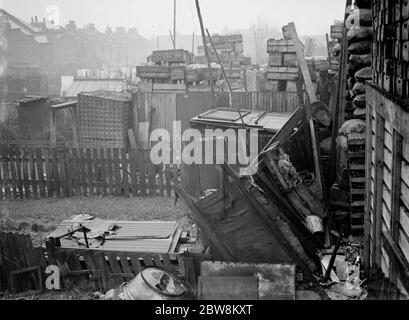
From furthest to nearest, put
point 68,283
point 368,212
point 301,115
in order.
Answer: point 301,115
point 68,283
point 368,212

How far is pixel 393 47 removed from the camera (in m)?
3.92

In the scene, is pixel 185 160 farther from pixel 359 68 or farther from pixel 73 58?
pixel 73 58

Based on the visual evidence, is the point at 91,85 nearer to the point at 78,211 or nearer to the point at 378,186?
the point at 78,211

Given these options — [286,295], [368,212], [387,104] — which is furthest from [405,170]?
[286,295]

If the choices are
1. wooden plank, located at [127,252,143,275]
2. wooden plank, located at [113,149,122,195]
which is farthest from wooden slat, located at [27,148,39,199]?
wooden plank, located at [127,252,143,275]

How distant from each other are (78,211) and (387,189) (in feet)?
23.8

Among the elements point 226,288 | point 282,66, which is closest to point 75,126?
point 282,66

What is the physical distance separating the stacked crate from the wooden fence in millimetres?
4754

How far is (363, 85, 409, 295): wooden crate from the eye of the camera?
Result: 3535mm

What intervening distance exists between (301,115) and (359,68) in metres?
1.85

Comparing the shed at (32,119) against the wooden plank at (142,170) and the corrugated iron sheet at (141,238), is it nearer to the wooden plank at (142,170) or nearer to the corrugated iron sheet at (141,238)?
the wooden plank at (142,170)

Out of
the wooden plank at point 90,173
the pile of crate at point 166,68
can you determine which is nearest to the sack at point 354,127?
the wooden plank at point 90,173

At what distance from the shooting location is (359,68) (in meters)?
6.65

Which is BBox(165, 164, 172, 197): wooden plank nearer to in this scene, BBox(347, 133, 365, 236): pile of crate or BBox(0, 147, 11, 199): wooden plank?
BBox(0, 147, 11, 199): wooden plank
